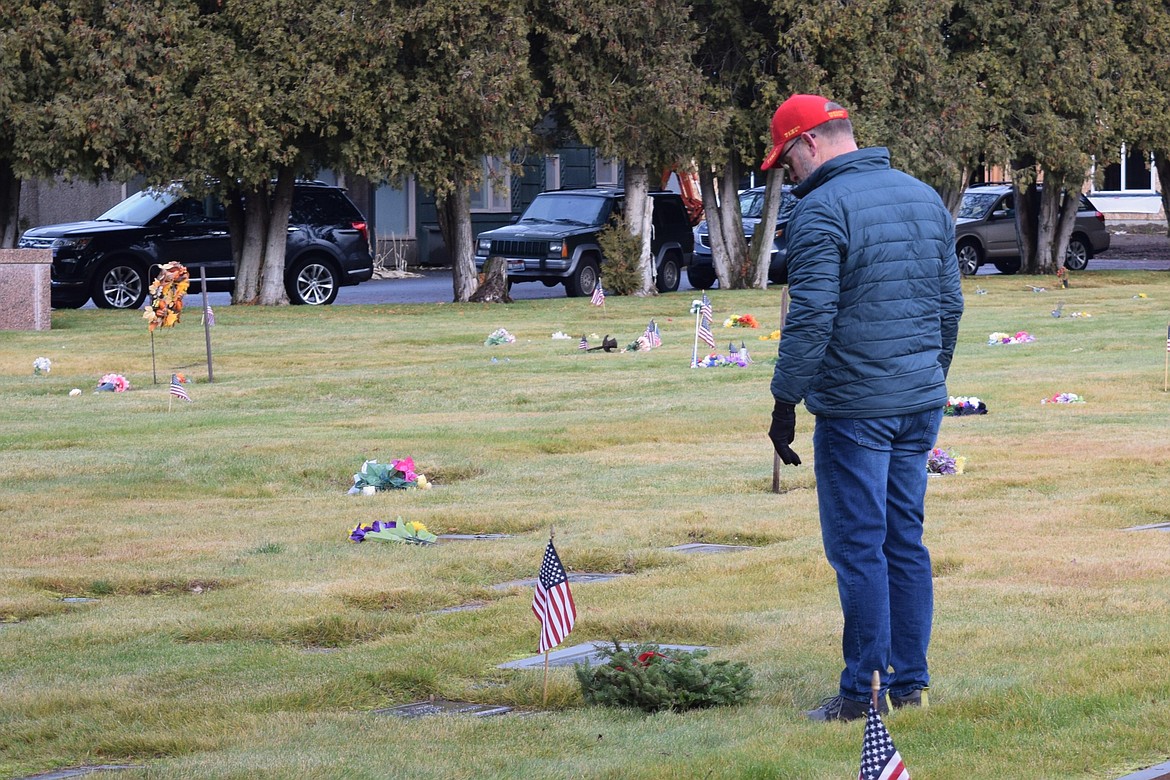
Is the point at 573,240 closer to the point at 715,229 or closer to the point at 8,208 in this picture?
the point at 715,229

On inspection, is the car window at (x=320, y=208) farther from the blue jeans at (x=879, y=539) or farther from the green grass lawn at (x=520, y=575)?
the blue jeans at (x=879, y=539)

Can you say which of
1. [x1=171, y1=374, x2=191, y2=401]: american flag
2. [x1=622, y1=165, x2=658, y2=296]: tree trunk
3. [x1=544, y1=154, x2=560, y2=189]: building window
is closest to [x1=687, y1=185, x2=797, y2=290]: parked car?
[x1=622, y1=165, x2=658, y2=296]: tree trunk

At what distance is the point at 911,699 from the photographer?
5.85m

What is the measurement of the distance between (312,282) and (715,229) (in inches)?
298

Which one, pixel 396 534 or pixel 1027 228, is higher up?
pixel 1027 228

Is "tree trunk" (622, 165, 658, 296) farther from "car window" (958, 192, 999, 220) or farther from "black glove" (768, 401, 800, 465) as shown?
"black glove" (768, 401, 800, 465)

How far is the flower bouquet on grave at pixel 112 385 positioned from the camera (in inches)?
691

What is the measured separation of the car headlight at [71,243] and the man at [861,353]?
22.8 m

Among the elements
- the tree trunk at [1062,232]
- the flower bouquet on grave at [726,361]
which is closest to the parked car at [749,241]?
the tree trunk at [1062,232]

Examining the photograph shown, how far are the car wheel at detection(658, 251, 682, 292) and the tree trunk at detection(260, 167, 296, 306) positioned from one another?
7531 mm

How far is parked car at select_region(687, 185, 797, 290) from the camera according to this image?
113 feet

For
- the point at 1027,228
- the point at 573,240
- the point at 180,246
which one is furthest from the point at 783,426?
the point at 1027,228

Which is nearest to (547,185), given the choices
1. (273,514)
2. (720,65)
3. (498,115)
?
(720,65)

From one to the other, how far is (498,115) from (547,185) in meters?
19.4
